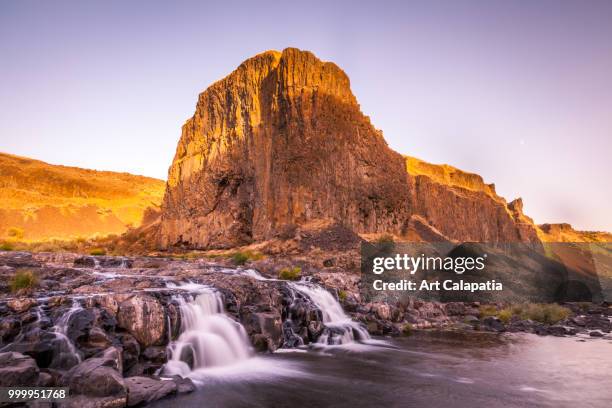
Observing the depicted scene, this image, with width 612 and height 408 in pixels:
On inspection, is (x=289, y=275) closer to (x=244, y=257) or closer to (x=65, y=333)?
(x=244, y=257)

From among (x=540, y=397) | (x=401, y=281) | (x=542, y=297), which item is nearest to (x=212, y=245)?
(x=401, y=281)

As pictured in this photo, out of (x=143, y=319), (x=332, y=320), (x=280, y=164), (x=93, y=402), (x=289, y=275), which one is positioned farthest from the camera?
(x=280, y=164)

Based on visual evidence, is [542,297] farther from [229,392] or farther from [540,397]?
[229,392]

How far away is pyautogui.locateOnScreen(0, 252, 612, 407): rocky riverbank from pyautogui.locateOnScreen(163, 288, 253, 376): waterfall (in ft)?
0.27

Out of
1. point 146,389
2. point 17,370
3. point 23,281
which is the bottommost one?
point 146,389

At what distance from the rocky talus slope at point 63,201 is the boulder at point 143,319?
5573 cm

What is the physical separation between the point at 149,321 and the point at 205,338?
5.82 ft

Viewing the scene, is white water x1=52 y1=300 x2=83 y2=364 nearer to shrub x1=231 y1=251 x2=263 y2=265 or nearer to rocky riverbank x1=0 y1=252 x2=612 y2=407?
rocky riverbank x1=0 y1=252 x2=612 y2=407

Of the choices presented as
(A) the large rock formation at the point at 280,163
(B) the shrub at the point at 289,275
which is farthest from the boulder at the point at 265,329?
(A) the large rock formation at the point at 280,163

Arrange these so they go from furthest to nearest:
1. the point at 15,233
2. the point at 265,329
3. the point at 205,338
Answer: the point at 15,233, the point at 265,329, the point at 205,338

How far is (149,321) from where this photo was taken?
10.7 meters

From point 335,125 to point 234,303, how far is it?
26.4m

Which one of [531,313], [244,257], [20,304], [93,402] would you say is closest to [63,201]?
[244,257]

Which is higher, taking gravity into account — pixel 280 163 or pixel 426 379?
pixel 280 163
